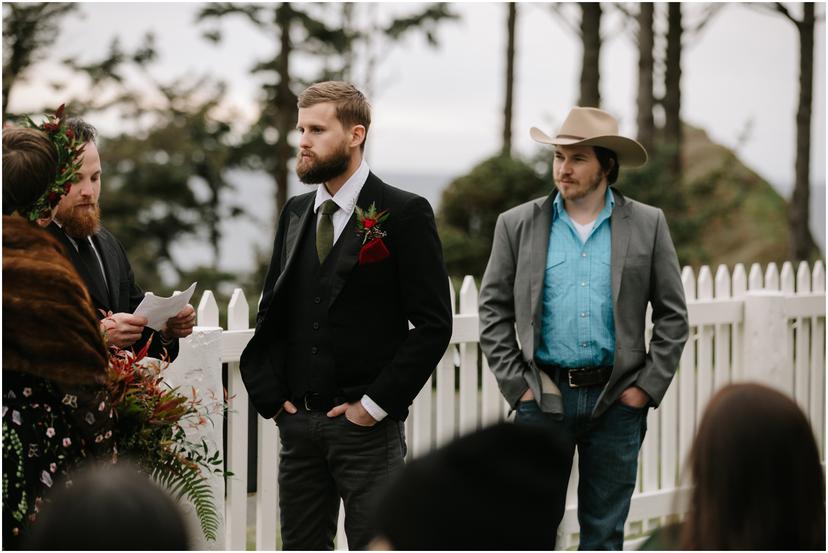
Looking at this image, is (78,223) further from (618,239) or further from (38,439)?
(618,239)

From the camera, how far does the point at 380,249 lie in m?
4.07

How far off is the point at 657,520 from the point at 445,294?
3.22m

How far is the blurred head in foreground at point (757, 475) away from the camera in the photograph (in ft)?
7.41

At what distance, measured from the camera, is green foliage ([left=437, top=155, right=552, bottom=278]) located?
1345 centimetres

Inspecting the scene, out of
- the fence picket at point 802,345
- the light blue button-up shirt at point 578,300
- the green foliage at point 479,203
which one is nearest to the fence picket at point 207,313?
the light blue button-up shirt at point 578,300

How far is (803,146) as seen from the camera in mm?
14820

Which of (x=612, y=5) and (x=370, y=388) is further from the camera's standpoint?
(x=612, y=5)

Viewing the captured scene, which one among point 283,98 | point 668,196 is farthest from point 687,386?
point 283,98

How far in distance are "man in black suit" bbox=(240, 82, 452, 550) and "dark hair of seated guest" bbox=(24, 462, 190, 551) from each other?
2186 mm

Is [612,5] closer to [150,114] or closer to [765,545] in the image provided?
[150,114]

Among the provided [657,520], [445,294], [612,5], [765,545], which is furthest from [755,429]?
[612,5]

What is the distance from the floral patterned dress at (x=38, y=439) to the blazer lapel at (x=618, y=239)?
7.55 feet

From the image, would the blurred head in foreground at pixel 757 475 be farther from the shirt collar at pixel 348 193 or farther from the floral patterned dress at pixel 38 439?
the shirt collar at pixel 348 193

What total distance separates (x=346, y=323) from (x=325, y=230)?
388 millimetres
